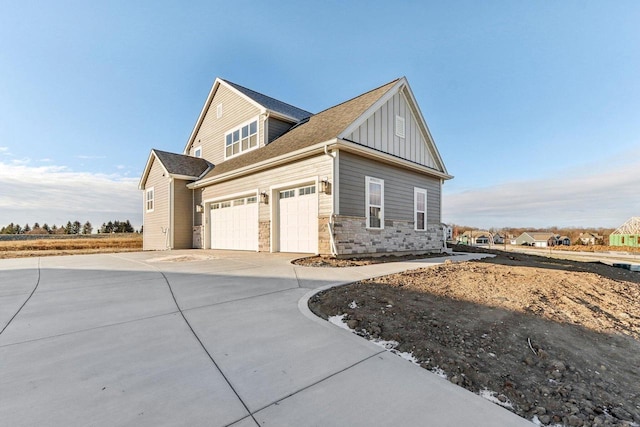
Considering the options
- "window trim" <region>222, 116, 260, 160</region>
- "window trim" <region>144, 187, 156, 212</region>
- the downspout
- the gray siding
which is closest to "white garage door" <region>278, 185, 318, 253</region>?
the downspout

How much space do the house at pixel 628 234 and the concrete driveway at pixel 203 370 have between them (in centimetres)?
5741

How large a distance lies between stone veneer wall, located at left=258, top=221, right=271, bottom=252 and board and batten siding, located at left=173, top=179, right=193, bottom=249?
5.91 meters

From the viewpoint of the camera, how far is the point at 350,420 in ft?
5.45

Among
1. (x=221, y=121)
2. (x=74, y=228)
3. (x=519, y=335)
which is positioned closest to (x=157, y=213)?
(x=221, y=121)

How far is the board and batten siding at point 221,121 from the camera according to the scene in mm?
13562

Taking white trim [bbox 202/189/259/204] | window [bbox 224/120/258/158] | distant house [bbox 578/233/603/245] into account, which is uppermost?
window [bbox 224/120/258/158]

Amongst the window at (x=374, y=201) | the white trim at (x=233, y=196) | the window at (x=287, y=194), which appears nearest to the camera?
the window at (x=374, y=201)

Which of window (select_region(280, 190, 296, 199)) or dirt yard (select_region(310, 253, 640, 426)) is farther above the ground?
window (select_region(280, 190, 296, 199))

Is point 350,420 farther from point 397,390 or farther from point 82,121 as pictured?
point 82,121

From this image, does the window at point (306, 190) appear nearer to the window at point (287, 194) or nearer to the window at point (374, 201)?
the window at point (287, 194)

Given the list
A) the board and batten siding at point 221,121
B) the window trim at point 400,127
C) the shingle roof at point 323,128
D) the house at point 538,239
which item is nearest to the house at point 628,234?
the house at point 538,239

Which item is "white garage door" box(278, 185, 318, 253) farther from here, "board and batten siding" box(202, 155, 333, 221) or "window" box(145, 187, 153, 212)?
"window" box(145, 187, 153, 212)

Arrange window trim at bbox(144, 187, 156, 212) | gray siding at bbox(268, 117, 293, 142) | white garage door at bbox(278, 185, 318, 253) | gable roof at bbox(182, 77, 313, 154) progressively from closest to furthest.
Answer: white garage door at bbox(278, 185, 318, 253) < gray siding at bbox(268, 117, 293, 142) < gable roof at bbox(182, 77, 313, 154) < window trim at bbox(144, 187, 156, 212)

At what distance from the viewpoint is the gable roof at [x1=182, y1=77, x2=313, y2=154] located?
13.0 meters
